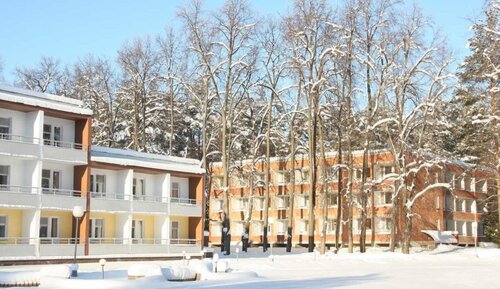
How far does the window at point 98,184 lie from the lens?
43375 mm

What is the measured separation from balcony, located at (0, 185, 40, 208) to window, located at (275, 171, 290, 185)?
125 ft

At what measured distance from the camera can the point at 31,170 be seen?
38312mm

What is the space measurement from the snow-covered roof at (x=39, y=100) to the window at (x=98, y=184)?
4.46 metres

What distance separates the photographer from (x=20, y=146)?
122ft

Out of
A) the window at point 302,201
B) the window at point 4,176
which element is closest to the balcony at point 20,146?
the window at point 4,176

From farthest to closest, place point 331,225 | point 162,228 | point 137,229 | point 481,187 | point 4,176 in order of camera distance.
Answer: point 481,187 < point 331,225 < point 162,228 < point 137,229 < point 4,176

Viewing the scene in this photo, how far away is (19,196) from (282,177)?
4002 centimetres

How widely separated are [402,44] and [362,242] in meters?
14.8

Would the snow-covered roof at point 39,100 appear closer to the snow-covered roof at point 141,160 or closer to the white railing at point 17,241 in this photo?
the snow-covered roof at point 141,160

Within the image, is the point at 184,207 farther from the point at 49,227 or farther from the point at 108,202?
the point at 49,227

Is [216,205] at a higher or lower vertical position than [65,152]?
lower

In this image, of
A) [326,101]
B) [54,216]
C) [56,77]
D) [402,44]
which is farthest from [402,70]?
[56,77]

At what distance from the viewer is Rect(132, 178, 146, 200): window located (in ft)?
153

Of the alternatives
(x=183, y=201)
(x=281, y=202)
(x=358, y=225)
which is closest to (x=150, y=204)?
(x=183, y=201)
